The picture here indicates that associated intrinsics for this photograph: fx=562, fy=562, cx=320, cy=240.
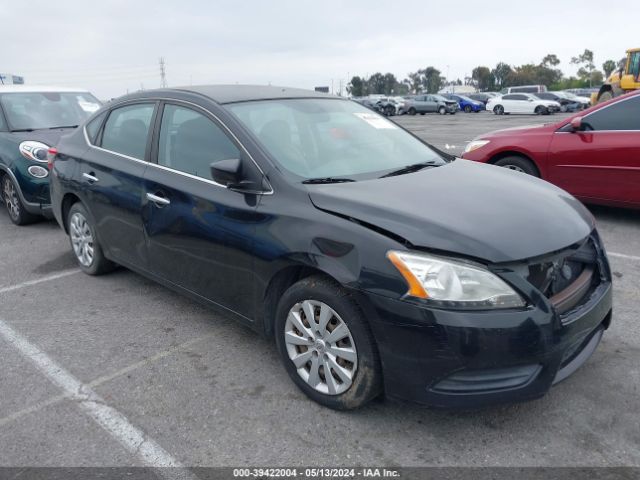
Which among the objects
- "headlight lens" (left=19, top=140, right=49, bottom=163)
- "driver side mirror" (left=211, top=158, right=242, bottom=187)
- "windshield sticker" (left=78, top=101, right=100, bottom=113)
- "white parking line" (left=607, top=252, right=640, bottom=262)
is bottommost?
"white parking line" (left=607, top=252, right=640, bottom=262)

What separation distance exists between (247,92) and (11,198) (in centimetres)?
446

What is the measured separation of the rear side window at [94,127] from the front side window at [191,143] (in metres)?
1.11

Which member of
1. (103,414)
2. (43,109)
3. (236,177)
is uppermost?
(43,109)

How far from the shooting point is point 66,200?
5.05m

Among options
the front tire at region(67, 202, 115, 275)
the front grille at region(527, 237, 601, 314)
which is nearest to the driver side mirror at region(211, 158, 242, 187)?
the front grille at region(527, 237, 601, 314)

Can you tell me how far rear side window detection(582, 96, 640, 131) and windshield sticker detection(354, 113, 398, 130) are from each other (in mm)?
3194

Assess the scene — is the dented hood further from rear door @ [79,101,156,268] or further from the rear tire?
the rear tire

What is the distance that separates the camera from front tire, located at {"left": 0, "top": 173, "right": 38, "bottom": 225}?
671 centimetres

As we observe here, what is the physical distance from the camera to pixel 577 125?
20.6 feet

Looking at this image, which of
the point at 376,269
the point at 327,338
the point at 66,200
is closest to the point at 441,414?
the point at 327,338

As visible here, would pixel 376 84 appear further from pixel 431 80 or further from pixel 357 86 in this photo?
pixel 431 80

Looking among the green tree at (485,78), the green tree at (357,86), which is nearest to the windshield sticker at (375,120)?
the green tree at (357,86)

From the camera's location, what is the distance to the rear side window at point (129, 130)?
4.10 metres

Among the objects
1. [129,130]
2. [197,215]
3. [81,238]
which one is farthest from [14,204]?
[197,215]
